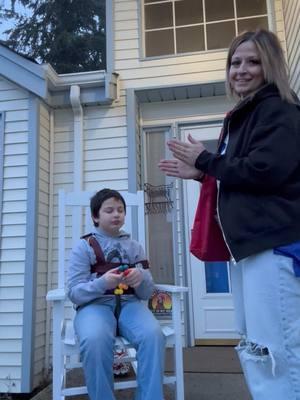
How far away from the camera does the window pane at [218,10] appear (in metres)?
3.86

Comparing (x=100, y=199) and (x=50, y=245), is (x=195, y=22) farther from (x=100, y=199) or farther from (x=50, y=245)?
(x=100, y=199)

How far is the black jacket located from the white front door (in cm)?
228

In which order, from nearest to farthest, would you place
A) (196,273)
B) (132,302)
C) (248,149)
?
(248,149) → (132,302) → (196,273)

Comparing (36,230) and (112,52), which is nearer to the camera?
(36,230)

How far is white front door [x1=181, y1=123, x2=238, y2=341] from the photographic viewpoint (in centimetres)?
342

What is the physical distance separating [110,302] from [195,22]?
2906mm

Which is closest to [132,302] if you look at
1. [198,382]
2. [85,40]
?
[198,382]

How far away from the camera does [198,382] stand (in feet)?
8.36

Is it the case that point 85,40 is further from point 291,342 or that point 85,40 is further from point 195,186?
point 291,342

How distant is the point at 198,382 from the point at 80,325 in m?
1.07

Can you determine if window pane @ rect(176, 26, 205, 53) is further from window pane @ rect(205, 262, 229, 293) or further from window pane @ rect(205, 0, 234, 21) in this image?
window pane @ rect(205, 262, 229, 293)

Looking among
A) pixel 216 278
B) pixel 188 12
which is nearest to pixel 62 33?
pixel 188 12

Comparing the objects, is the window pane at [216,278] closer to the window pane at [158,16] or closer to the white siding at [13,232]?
the white siding at [13,232]

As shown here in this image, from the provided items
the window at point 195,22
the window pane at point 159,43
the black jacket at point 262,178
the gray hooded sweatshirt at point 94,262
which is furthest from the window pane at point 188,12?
the black jacket at point 262,178
